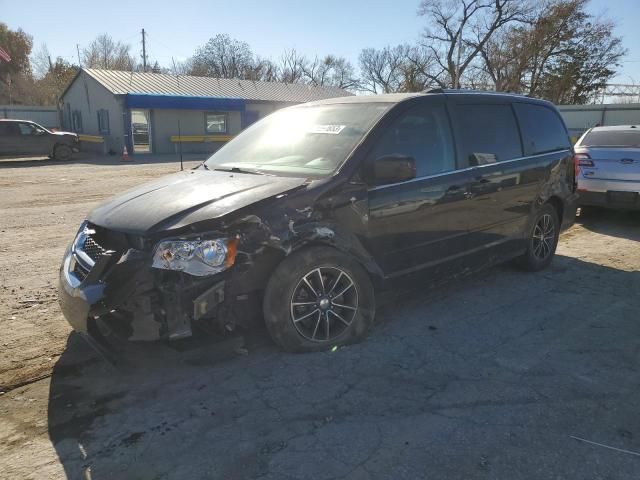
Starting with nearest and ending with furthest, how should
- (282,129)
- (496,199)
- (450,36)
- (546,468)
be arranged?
1. (546,468)
2. (282,129)
3. (496,199)
4. (450,36)

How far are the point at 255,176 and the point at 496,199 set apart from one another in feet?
7.98

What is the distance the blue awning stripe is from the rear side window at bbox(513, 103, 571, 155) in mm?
24103

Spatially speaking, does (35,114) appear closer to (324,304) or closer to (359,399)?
(324,304)

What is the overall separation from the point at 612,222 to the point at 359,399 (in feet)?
25.4

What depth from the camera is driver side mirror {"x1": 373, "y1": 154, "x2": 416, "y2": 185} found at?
3773mm

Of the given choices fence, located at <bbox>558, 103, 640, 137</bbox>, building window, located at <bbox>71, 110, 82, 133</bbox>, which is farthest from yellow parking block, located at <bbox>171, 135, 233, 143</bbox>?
fence, located at <bbox>558, 103, 640, 137</bbox>

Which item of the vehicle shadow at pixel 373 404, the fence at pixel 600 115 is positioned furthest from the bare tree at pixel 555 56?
the vehicle shadow at pixel 373 404

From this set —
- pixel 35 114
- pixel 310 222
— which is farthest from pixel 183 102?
pixel 310 222

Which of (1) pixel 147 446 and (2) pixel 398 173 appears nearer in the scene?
(1) pixel 147 446

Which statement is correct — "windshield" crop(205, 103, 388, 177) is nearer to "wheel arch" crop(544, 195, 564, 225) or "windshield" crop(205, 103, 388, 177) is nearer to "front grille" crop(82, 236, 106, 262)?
"front grille" crop(82, 236, 106, 262)

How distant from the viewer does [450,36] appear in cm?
4556

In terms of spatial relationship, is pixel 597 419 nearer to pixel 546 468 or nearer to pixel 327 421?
pixel 546 468

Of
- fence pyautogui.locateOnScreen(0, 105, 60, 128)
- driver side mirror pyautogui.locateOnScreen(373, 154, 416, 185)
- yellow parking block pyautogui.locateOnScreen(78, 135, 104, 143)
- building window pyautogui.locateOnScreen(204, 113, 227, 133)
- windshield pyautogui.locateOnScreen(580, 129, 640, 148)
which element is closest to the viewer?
driver side mirror pyautogui.locateOnScreen(373, 154, 416, 185)

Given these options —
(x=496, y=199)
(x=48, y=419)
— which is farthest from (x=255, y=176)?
(x=496, y=199)
